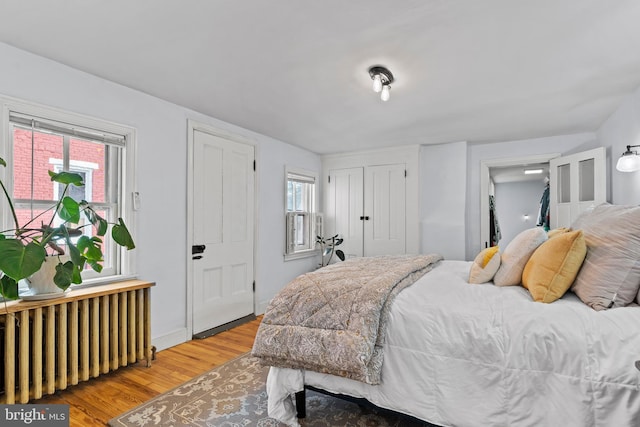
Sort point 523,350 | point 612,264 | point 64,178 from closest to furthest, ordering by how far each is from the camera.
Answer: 1. point 523,350
2. point 612,264
3. point 64,178

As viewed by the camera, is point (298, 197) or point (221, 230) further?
point (298, 197)

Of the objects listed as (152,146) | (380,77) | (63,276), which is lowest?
(63,276)

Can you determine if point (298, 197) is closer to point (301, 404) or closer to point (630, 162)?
point (301, 404)

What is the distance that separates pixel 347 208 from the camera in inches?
210

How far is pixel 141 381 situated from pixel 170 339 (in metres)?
0.66

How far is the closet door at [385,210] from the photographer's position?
4.87 meters

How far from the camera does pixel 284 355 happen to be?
1.76 meters

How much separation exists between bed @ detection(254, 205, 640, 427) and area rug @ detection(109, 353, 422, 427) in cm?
23

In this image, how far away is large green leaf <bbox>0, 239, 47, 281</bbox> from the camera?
1616 millimetres

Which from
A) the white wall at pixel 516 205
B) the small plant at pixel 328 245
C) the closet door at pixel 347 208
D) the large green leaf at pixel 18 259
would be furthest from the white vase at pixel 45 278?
the white wall at pixel 516 205

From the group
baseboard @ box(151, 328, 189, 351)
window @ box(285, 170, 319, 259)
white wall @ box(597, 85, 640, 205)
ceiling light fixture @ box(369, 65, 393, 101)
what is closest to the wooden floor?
baseboard @ box(151, 328, 189, 351)

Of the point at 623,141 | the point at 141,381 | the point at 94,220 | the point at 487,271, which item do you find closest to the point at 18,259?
the point at 94,220

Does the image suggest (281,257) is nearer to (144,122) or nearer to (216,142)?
(216,142)

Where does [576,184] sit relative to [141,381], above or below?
above
